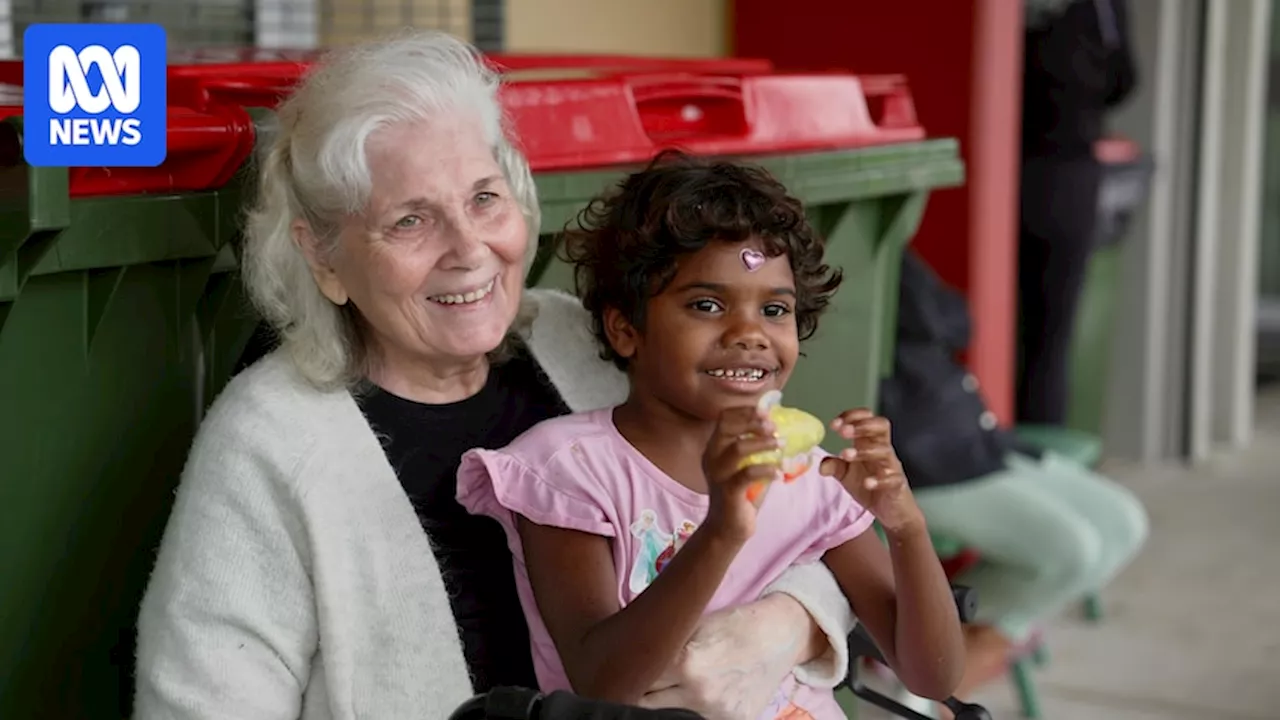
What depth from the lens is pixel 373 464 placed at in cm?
199

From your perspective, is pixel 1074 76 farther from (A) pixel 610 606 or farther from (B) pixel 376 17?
(A) pixel 610 606

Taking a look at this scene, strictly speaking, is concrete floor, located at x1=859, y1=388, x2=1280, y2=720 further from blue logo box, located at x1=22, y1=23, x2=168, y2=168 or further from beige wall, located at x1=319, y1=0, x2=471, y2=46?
blue logo box, located at x1=22, y1=23, x2=168, y2=168

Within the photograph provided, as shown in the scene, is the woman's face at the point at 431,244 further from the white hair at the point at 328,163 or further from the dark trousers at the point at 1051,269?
the dark trousers at the point at 1051,269

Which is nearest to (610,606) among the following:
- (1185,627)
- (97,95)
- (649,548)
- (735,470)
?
(649,548)

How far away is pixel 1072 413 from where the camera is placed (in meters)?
→ 6.02

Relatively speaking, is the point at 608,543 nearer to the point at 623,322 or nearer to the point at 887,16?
the point at 623,322

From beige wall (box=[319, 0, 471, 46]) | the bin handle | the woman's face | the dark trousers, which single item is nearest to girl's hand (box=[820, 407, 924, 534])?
the woman's face

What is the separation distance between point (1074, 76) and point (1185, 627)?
1.58m

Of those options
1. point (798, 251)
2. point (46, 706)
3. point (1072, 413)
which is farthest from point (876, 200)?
point (1072, 413)

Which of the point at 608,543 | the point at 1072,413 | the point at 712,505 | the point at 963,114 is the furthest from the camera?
the point at 1072,413

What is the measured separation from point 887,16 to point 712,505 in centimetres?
319

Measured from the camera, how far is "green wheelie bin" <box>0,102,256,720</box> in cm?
188

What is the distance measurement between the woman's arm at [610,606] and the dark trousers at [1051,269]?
12.0 feet

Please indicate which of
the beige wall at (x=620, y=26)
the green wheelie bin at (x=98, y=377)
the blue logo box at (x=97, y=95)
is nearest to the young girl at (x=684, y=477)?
the green wheelie bin at (x=98, y=377)
